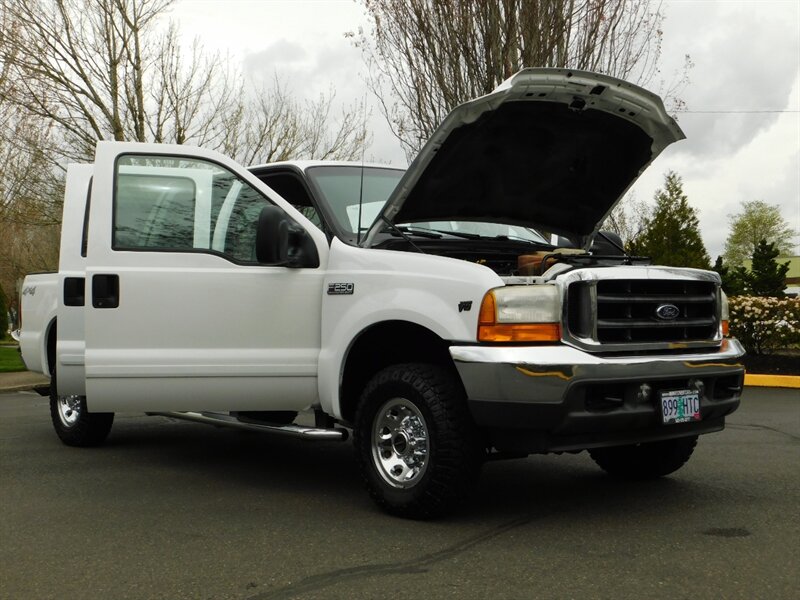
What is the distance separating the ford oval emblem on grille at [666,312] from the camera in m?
4.96

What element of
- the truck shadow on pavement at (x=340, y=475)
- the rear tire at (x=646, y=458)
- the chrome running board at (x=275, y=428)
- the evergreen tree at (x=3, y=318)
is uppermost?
the chrome running board at (x=275, y=428)

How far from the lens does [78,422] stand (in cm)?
755

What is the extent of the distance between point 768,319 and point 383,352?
10.4 m

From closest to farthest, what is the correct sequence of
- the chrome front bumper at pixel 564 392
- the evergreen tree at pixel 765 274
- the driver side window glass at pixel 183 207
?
the chrome front bumper at pixel 564 392
the driver side window glass at pixel 183 207
the evergreen tree at pixel 765 274

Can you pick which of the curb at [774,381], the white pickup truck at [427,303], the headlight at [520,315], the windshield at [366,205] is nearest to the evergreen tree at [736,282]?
the curb at [774,381]

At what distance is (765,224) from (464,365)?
8281cm

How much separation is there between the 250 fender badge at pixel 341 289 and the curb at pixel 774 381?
30.8 ft

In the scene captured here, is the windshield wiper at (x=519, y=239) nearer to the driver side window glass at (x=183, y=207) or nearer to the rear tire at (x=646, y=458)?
the rear tire at (x=646, y=458)

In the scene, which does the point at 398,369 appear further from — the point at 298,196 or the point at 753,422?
the point at 753,422

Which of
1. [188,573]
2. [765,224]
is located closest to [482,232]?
[188,573]

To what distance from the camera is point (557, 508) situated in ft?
17.2

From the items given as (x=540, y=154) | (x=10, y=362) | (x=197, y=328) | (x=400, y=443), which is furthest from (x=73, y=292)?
(x=10, y=362)

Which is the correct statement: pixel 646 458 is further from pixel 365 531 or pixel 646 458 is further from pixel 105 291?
pixel 105 291

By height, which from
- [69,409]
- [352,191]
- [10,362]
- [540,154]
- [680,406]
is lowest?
[10,362]
